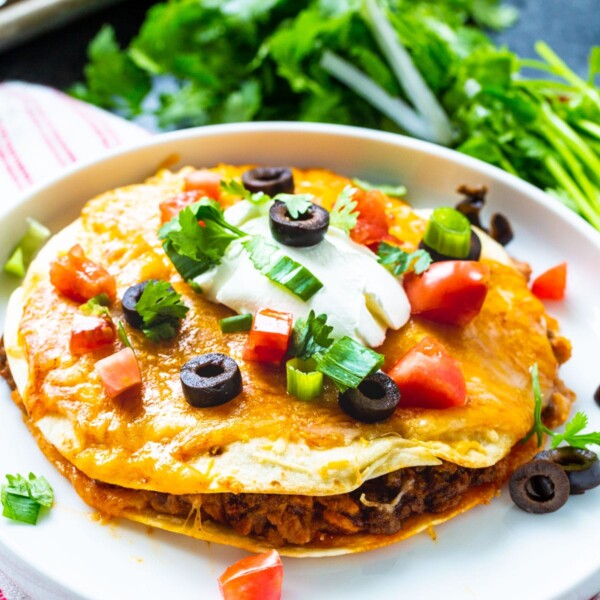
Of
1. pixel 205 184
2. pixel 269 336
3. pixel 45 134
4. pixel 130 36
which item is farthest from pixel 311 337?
pixel 130 36

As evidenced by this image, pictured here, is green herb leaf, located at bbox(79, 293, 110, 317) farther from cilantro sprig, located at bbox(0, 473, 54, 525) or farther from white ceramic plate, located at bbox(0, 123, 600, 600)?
cilantro sprig, located at bbox(0, 473, 54, 525)

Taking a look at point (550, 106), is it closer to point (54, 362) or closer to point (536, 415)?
point (536, 415)

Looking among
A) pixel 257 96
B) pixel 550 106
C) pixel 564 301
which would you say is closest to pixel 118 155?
pixel 257 96

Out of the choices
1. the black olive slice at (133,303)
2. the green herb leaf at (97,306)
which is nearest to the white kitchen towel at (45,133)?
the green herb leaf at (97,306)

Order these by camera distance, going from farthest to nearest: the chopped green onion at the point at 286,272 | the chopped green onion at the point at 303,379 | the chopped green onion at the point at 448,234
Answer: the chopped green onion at the point at 448,234 < the chopped green onion at the point at 286,272 < the chopped green onion at the point at 303,379

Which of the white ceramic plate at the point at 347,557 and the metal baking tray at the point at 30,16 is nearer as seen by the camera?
the white ceramic plate at the point at 347,557

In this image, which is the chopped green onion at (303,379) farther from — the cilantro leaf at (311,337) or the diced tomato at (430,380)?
the diced tomato at (430,380)

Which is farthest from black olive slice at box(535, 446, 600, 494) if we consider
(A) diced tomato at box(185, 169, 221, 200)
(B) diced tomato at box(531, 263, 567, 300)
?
→ (A) diced tomato at box(185, 169, 221, 200)
